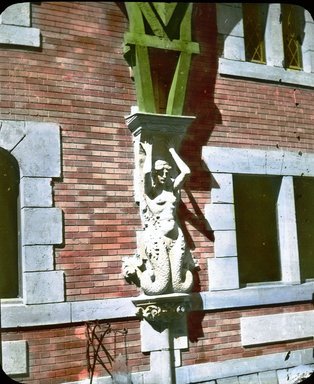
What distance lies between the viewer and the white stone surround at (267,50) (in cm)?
762

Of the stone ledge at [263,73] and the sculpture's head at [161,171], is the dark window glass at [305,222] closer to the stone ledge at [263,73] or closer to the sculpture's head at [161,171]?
the stone ledge at [263,73]

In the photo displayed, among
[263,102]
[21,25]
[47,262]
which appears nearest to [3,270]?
[47,262]

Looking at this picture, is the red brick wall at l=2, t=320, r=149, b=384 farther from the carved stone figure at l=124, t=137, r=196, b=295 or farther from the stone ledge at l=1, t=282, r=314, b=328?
the carved stone figure at l=124, t=137, r=196, b=295

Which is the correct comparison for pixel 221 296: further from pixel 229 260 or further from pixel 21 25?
pixel 21 25

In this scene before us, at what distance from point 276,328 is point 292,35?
4.40 meters

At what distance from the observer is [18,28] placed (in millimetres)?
6273

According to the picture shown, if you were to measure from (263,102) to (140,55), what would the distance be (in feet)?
7.16

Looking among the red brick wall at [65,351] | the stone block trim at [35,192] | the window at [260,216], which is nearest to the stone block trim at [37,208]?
the stone block trim at [35,192]

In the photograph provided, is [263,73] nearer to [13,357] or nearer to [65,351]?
[65,351]

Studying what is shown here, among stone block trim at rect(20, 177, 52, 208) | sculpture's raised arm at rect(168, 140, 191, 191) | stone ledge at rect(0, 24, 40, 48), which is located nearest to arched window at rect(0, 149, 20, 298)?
stone block trim at rect(20, 177, 52, 208)

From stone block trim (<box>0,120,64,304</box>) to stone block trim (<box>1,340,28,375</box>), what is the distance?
49cm

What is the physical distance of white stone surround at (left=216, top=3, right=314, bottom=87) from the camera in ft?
25.0

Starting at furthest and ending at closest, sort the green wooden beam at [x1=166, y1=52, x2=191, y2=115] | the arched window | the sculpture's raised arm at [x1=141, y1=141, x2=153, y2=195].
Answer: the green wooden beam at [x1=166, y1=52, x2=191, y2=115] < the sculpture's raised arm at [x1=141, y1=141, x2=153, y2=195] < the arched window

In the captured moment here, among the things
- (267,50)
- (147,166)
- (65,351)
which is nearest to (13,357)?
(65,351)
